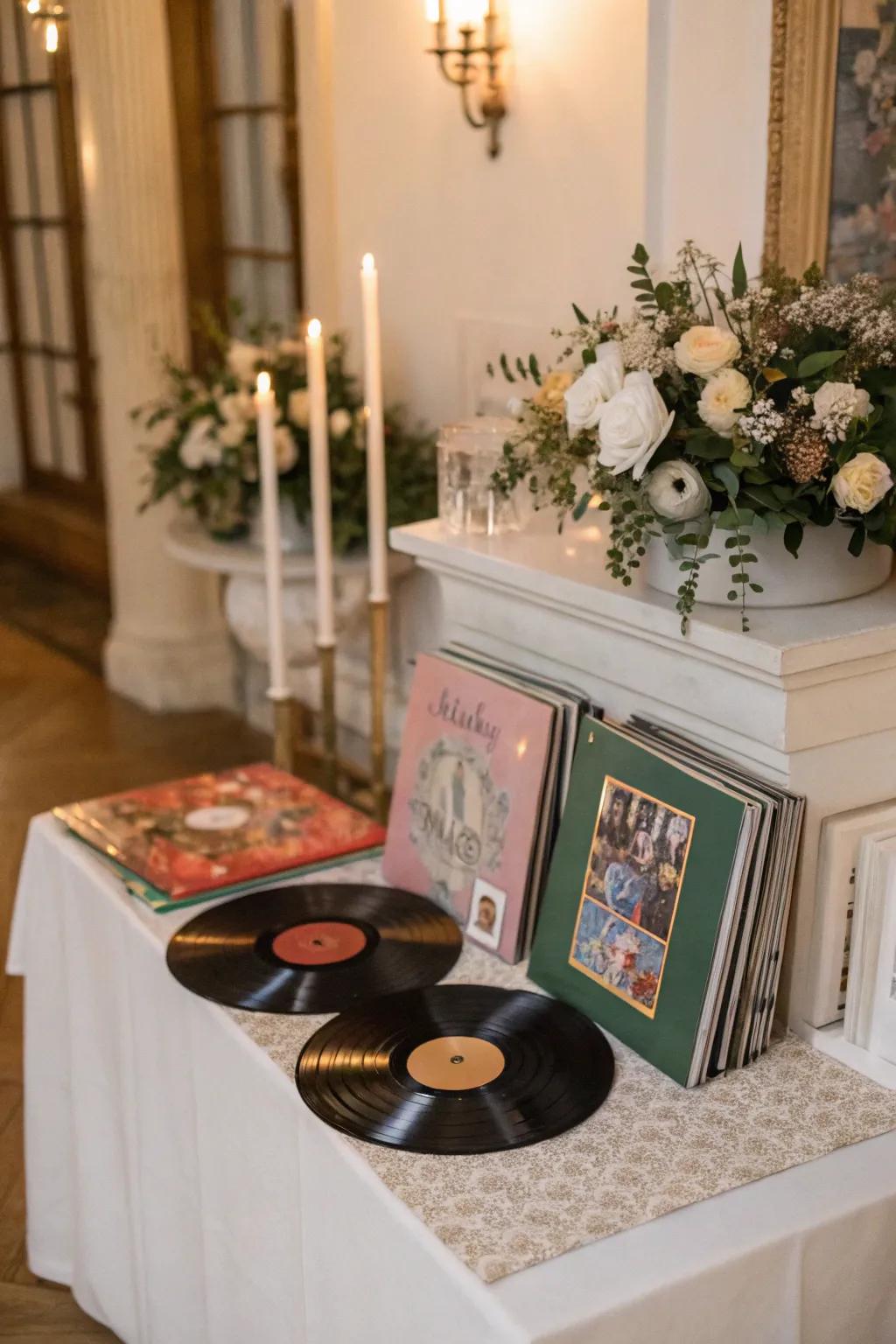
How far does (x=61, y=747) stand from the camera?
425cm

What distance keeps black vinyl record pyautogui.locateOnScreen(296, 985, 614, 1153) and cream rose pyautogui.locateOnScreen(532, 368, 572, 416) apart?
2.04 feet

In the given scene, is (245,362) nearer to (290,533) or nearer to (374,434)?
(290,533)

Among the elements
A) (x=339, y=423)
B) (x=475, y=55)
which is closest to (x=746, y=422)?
(x=475, y=55)

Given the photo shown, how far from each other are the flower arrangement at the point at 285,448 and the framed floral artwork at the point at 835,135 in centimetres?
127

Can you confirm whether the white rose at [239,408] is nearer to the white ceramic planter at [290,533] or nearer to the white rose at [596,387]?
the white ceramic planter at [290,533]

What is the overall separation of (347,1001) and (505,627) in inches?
18.2

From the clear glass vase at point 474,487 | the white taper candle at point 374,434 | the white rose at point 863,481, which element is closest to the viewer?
the white rose at point 863,481

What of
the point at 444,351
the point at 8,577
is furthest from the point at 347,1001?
the point at 8,577

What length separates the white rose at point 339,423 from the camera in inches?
122

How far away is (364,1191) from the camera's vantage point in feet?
3.92

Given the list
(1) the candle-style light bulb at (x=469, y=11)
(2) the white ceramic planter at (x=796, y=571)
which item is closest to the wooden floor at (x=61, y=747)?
(2) the white ceramic planter at (x=796, y=571)

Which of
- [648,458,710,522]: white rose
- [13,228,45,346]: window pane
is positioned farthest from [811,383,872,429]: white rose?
[13,228,45,346]: window pane

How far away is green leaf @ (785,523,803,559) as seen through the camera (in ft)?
4.22

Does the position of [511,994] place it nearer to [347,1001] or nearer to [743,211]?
[347,1001]
